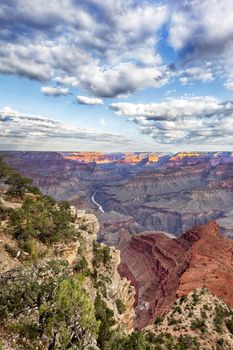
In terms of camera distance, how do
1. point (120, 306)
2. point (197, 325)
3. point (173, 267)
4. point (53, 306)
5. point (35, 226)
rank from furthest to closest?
point (173, 267), point (120, 306), point (197, 325), point (35, 226), point (53, 306)

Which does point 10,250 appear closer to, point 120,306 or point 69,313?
point 120,306

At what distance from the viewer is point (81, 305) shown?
20.8 meters

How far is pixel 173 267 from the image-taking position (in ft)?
355

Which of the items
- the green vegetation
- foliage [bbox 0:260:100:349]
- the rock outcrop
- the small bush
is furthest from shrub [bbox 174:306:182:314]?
foliage [bbox 0:260:100:349]

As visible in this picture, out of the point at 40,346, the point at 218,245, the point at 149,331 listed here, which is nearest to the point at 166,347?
the point at 149,331

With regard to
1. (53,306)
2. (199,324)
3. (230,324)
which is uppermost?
(53,306)

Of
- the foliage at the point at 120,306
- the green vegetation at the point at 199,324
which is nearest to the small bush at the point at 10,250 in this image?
the foliage at the point at 120,306

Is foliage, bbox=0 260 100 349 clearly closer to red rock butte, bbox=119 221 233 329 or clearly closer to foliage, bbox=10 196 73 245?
foliage, bbox=10 196 73 245

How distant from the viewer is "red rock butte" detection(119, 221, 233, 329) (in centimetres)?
7838

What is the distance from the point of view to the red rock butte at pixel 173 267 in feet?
257

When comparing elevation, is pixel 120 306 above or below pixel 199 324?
above

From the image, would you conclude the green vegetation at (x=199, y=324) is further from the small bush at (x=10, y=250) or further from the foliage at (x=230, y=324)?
the small bush at (x=10, y=250)

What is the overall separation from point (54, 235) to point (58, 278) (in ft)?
79.9

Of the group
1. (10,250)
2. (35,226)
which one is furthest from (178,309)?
(10,250)
